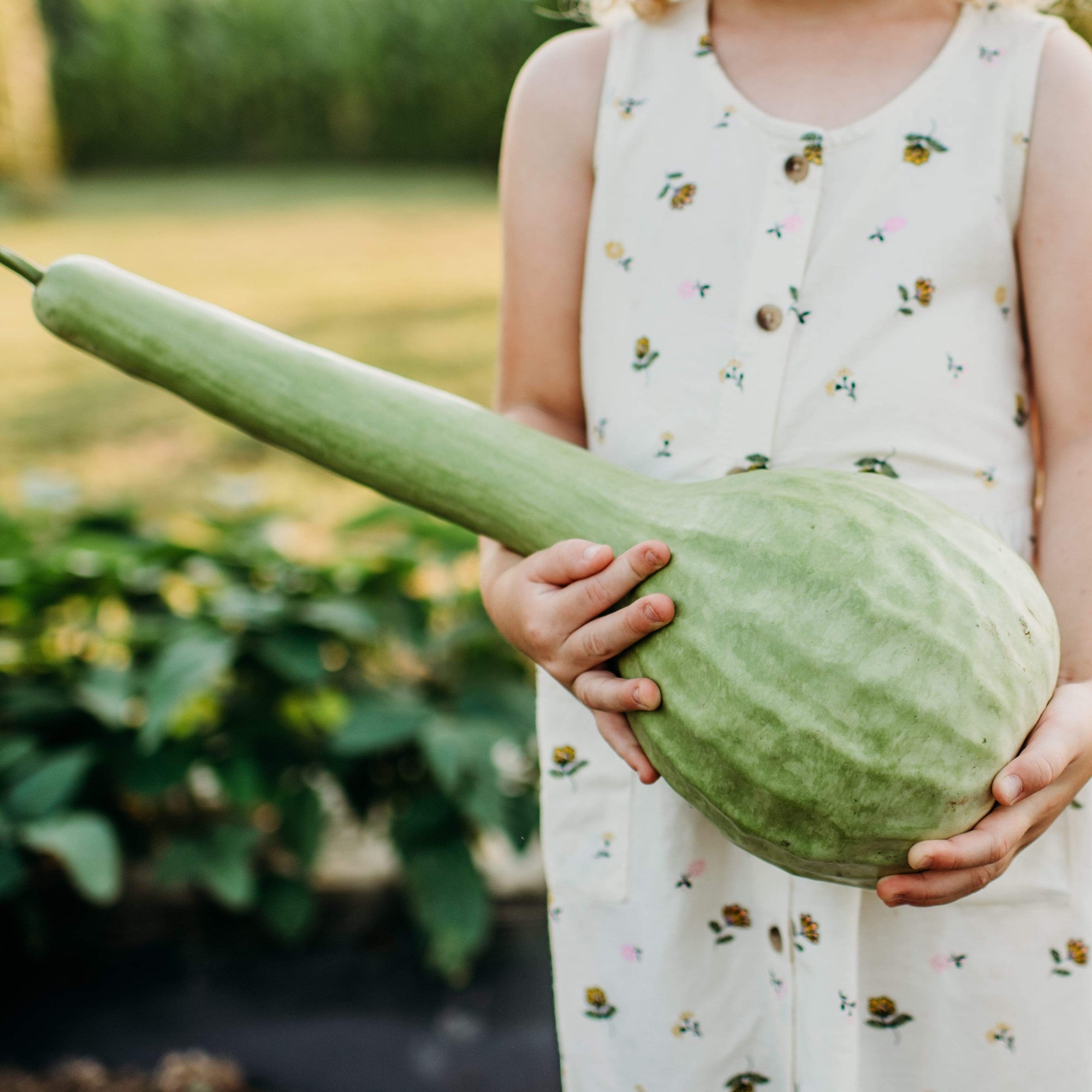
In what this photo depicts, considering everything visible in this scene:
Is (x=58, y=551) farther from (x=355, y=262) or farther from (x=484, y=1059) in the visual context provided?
(x=355, y=262)

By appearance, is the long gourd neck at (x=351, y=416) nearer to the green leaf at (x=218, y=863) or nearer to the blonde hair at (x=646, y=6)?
the blonde hair at (x=646, y=6)

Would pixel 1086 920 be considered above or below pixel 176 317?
below

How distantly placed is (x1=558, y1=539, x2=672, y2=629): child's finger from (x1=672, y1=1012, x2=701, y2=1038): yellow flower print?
544mm

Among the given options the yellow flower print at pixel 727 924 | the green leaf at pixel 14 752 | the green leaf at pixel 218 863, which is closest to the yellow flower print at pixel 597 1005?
the yellow flower print at pixel 727 924

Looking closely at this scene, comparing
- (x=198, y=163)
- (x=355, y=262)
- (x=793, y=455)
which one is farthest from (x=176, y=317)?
(x=198, y=163)

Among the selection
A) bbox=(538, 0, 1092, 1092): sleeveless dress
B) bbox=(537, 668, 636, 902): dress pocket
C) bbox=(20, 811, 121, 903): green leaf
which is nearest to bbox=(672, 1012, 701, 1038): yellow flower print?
bbox=(538, 0, 1092, 1092): sleeveless dress

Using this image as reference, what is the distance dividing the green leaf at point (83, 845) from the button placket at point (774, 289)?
1527mm

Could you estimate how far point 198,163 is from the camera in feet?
48.8

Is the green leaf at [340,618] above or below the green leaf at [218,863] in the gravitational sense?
above

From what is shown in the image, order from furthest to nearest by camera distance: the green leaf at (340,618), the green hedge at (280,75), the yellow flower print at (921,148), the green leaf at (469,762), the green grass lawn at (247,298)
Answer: the green hedge at (280,75)
the green grass lawn at (247,298)
the green leaf at (340,618)
the green leaf at (469,762)
the yellow flower print at (921,148)

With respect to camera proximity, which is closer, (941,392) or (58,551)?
(941,392)

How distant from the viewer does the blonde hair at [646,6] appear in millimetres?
1258

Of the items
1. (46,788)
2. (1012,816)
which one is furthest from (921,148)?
(46,788)

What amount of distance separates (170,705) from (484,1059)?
99 cm
